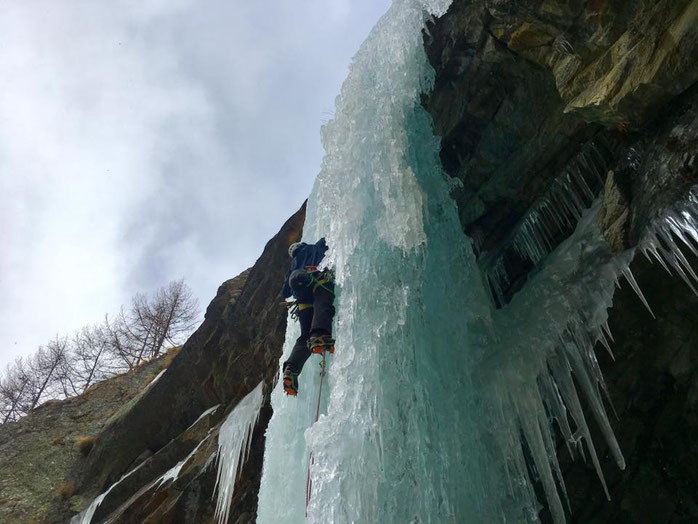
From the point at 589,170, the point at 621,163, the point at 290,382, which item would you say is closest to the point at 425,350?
the point at 290,382

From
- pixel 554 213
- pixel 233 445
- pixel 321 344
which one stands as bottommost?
pixel 321 344

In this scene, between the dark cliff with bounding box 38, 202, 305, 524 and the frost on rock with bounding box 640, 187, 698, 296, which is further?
the dark cliff with bounding box 38, 202, 305, 524

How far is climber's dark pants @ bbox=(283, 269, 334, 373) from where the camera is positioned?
426 cm

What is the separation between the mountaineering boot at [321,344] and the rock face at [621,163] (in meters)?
1.89

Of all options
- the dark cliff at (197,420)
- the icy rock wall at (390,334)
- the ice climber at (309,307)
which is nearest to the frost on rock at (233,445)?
the dark cliff at (197,420)

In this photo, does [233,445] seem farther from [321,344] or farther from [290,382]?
[321,344]

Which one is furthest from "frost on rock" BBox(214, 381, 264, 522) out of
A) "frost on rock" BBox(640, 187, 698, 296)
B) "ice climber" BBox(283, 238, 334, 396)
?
"frost on rock" BBox(640, 187, 698, 296)

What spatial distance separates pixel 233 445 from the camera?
6.94 m

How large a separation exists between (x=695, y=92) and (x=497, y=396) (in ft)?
7.56

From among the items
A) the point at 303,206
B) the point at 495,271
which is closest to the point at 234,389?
the point at 303,206

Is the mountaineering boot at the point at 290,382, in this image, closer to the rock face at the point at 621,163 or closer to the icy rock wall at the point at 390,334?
the icy rock wall at the point at 390,334

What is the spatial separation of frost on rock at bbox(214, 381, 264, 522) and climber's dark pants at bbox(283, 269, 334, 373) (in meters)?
2.94

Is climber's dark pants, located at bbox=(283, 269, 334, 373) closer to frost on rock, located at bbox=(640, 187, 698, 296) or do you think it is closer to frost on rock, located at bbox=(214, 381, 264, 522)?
frost on rock, located at bbox=(640, 187, 698, 296)

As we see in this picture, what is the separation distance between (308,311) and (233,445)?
324 centimetres
